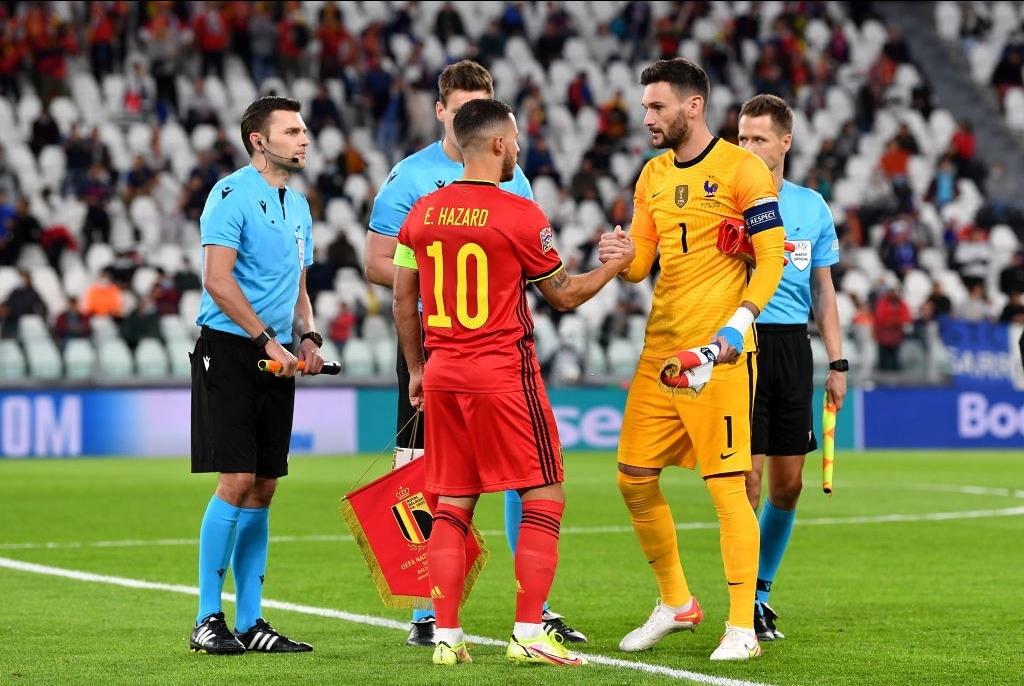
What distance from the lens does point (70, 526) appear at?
40.2ft

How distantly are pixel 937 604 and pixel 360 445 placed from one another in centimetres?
1325

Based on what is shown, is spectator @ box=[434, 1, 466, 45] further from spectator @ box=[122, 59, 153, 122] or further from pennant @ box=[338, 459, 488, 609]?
pennant @ box=[338, 459, 488, 609]

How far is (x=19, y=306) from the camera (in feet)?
62.8

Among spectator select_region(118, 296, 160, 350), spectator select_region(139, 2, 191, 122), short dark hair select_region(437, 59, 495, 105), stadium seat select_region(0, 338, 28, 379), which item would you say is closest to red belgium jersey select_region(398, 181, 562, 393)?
short dark hair select_region(437, 59, 495, 105)

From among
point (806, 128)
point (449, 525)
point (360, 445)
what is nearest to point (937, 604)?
point (449, 525)

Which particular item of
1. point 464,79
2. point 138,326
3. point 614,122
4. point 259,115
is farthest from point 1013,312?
point 259,115

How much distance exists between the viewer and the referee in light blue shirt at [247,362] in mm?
6688

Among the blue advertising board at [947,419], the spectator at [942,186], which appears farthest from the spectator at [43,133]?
the spectator at [942,186]

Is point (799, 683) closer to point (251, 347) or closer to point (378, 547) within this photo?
point (378, 547)

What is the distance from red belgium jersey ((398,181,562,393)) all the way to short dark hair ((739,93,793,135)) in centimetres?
175

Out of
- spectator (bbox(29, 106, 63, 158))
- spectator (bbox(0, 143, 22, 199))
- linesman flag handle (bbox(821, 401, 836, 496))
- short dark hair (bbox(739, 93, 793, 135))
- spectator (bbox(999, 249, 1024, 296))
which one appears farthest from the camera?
spectator (bbox(999, 249, 1024, 296))

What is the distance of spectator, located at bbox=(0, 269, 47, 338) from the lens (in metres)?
18.9

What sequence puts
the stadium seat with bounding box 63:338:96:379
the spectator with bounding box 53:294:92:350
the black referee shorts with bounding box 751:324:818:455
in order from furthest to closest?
the stadium seat with bounding box 63:338:96:379 < the spectator with bounding box 53:294:92:350 < the black referee shorts with bounding box 751:324:818:455

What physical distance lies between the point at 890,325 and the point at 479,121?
15873 millimetres
